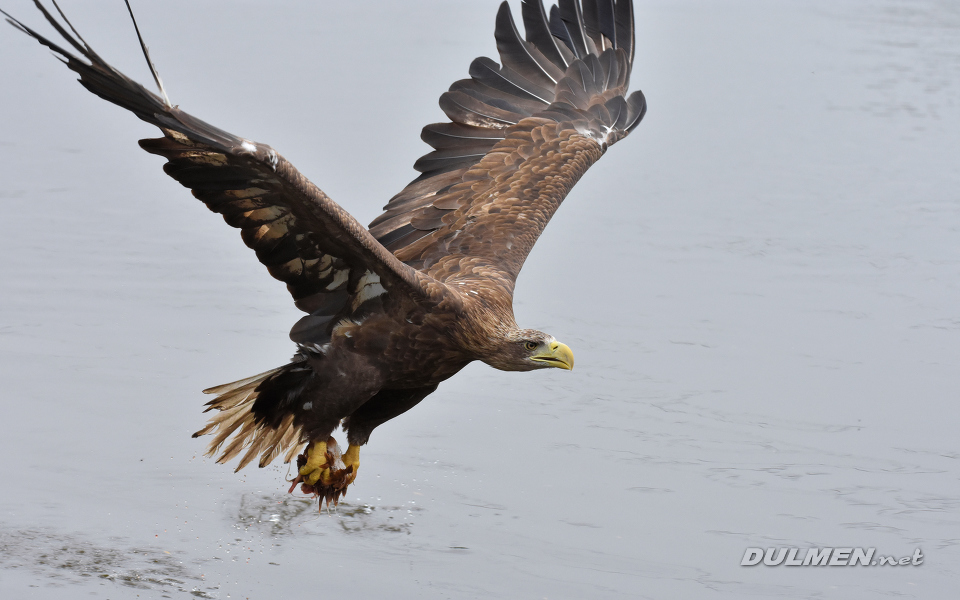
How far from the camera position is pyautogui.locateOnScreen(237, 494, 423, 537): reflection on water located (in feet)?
20.5

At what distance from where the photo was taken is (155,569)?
580 cm

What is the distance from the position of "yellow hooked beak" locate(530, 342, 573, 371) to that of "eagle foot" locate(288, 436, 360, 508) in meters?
1.14

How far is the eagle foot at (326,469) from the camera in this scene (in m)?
5.75

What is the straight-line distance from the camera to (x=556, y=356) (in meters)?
5.18

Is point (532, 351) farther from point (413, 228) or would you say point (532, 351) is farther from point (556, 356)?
point (413, 228)

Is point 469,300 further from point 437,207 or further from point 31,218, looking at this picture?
point 31,218

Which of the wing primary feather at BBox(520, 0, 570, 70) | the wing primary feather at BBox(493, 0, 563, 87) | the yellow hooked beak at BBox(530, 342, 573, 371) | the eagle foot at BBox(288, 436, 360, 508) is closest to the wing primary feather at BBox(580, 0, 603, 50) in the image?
the wing primary feather at BBox(520, 0, 570, 70)

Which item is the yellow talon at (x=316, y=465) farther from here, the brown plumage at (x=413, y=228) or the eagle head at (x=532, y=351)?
the eagle head at (x=532, y=351)

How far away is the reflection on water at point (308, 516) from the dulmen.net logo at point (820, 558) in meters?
1.67

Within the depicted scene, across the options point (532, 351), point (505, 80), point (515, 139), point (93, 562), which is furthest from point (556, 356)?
point (505, 80)

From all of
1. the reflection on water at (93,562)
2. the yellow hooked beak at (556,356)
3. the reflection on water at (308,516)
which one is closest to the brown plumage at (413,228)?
the yellow hooked beak at (556,356)

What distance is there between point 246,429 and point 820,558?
2.82 metres

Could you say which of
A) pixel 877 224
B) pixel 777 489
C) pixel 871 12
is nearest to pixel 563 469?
pixel 777 489

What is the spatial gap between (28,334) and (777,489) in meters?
4.44
